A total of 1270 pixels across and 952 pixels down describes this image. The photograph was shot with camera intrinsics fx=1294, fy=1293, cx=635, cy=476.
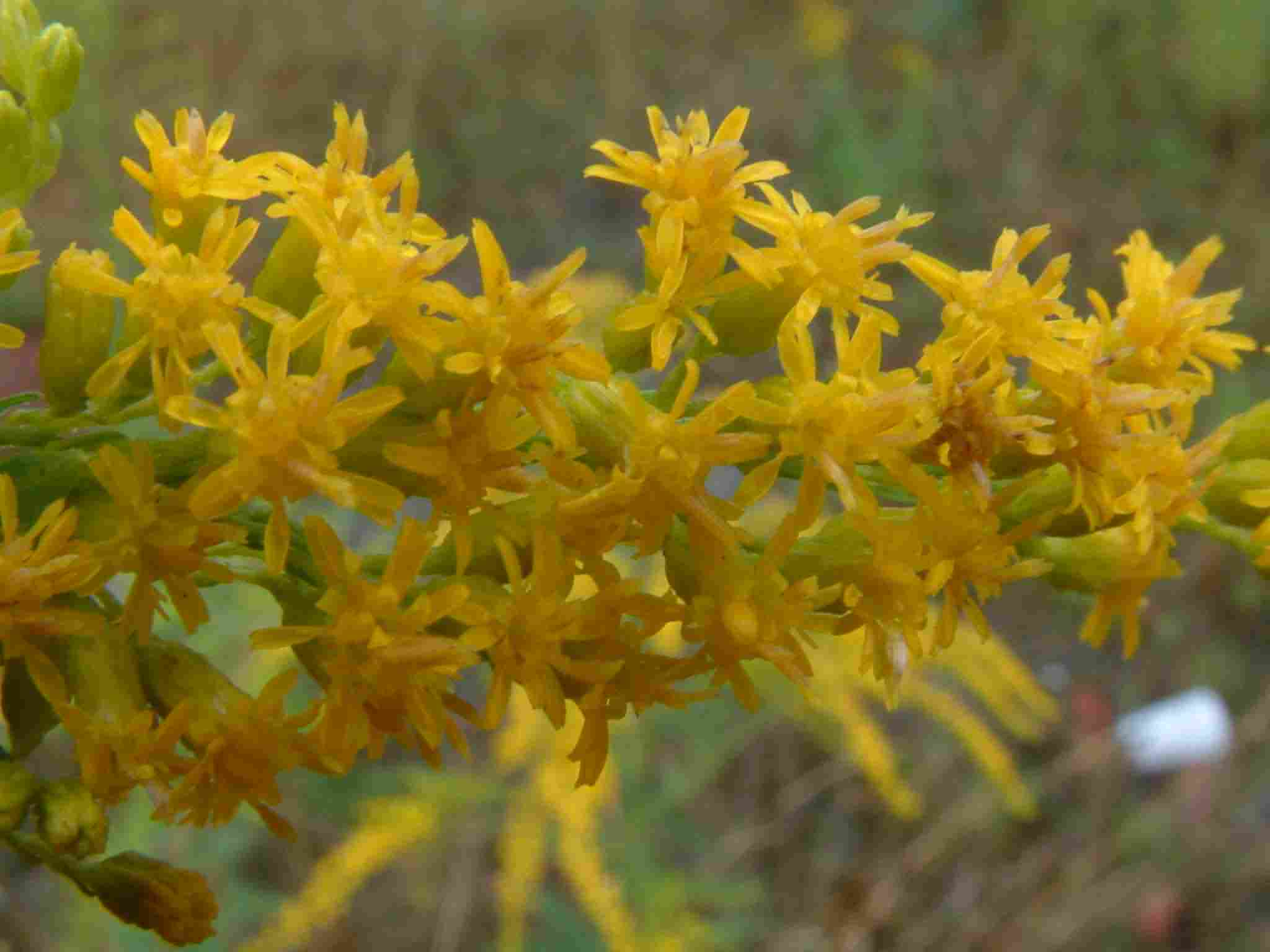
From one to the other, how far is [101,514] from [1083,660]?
520 cm

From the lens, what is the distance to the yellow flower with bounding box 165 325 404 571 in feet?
3.18

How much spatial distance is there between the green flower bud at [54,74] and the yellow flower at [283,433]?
0.41m

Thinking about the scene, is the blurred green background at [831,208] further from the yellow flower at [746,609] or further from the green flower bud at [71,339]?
the yellow flower at [746,609]

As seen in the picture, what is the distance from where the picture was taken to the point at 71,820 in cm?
106

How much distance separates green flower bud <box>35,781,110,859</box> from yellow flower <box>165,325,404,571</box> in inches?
11.5

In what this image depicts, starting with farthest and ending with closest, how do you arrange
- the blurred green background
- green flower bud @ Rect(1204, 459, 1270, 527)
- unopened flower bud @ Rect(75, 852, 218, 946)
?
the blurred green background < green flower bud @ Rect(1204, 459, 1270, 527) < unopened flower bud @ Rect(75, 852, 218, 946)

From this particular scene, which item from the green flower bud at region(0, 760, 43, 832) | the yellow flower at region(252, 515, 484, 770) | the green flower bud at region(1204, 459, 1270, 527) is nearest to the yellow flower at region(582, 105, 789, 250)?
the yellow flower at region(252, 515, 484, 770)

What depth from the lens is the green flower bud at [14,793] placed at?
3.51 feet

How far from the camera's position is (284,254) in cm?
111

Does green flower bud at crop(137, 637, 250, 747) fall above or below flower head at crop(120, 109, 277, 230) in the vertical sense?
below

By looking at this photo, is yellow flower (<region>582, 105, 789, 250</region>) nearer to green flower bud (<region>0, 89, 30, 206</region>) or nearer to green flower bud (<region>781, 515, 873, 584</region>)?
green flower bud (<region>781, 515, 873, 584</region>)

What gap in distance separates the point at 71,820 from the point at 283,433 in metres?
0.38

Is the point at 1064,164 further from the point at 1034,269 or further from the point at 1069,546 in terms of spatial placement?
the point at 1069,546

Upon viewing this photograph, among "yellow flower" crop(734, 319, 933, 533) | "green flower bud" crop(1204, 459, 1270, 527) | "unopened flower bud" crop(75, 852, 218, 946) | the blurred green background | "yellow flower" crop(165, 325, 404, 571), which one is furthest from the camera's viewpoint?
the blurred green background
